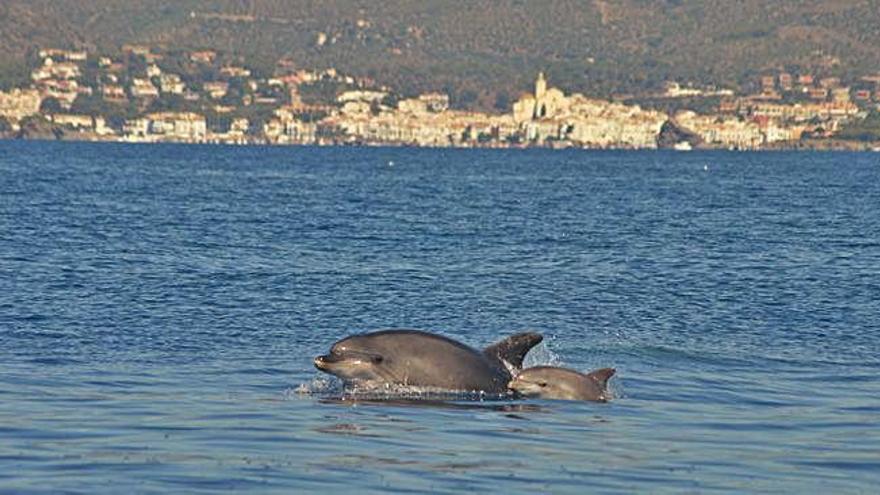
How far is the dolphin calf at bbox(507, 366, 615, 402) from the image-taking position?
2500 cm

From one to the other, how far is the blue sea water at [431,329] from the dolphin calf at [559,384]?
280 millimetres

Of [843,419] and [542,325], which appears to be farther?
[542,325]

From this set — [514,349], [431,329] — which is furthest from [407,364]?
[431,329]

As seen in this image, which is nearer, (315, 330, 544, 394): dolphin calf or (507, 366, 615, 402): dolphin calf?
(315, 330, 544, 394): dolphin calf

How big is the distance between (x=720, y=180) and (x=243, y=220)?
94.1 metres

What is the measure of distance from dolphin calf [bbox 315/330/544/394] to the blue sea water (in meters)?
0.55

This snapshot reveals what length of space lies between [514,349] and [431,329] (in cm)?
1037

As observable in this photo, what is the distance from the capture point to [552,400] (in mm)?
25016

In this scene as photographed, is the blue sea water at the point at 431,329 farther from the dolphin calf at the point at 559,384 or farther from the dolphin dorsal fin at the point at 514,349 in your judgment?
the dolphin dorsal fin at the point at 514,349

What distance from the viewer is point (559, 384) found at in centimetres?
2517

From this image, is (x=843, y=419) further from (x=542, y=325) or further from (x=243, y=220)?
(x=243, y=220)

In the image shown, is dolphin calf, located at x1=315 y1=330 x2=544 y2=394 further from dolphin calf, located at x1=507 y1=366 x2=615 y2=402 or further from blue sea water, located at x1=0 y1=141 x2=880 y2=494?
blue sea water, located at x1=0 y1=141 x2=880 y2=494

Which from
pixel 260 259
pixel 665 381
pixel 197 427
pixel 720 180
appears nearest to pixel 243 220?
pixel 260 259

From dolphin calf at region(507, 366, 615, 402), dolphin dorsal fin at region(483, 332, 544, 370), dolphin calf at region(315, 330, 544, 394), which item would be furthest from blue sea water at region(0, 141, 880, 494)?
dolphin dorsal fin at region(483, 332, 544, 370)
